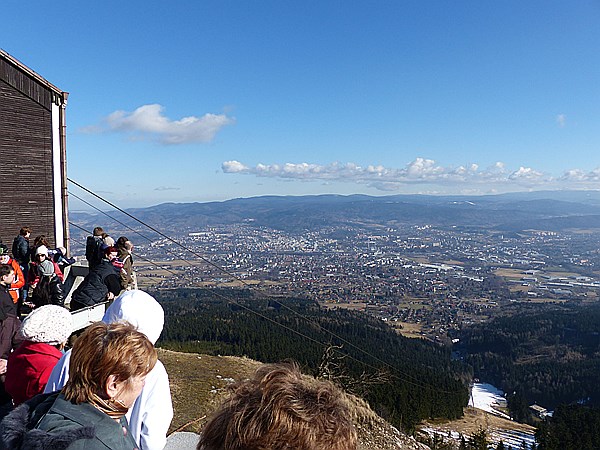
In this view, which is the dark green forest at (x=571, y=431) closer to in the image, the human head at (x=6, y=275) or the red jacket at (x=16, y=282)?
the red jacket at (x=16, y=282)

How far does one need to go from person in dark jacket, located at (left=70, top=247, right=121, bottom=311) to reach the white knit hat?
3.14 m

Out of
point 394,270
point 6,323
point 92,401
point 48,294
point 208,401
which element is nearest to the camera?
point 92,401

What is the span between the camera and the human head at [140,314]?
98.9 inches

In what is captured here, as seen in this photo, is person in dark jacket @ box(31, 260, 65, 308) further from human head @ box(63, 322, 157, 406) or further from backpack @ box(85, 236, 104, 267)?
human head @ box(63, 322, 157, 406)

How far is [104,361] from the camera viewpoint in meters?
1.84

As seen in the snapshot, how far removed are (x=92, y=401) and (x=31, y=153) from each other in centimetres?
961

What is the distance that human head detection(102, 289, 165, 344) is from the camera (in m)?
2.51

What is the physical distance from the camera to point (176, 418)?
20.3 ft

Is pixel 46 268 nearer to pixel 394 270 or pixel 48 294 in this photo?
pixel 48 294

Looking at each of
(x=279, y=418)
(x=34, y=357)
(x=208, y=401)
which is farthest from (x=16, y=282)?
(x=279, y=418)

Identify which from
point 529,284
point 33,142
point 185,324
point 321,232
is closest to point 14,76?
point 33,142

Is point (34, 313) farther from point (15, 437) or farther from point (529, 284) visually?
point (529, 284)

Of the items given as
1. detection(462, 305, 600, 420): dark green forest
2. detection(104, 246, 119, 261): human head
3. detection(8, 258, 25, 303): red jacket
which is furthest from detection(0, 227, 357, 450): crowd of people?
detection(462, 305, 600, 420): dark green forest

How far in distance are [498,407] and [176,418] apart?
48339 millimetres
